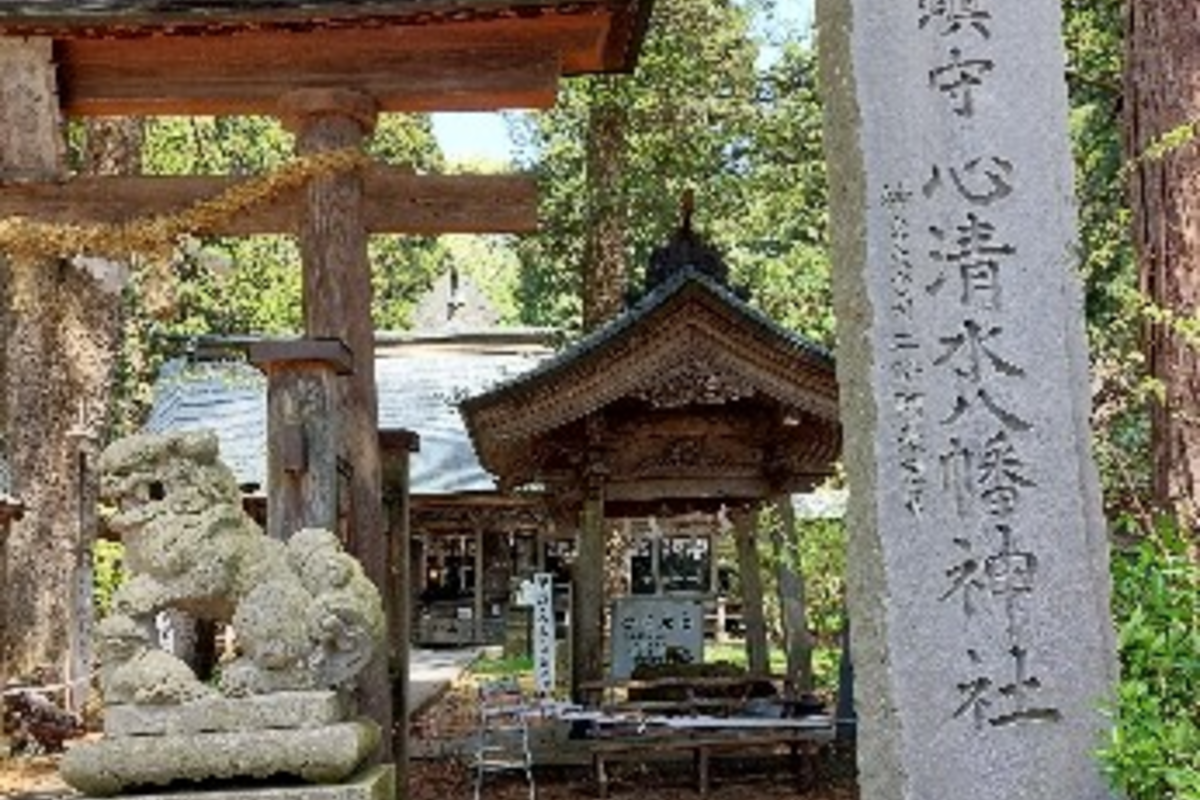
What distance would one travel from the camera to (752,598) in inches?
503

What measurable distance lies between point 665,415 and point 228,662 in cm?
688

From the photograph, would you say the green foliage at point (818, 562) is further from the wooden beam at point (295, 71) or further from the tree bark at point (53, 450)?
the tree bark at point (53, 450)

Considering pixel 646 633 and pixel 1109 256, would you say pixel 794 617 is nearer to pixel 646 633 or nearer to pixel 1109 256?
pixel 646 633

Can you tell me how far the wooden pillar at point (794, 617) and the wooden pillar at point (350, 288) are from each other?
4.93 m

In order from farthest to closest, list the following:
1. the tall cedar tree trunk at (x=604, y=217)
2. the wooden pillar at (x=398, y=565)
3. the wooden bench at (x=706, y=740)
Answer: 1. the tall cedar tree trunk at (x=604, y=217)
2. the wooden bench at (x=706, y=740)
3. the wooden pillar at (x=398, y=565)

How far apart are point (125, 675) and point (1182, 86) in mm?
5253

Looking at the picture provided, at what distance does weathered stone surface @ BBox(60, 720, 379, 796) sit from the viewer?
16.6 ft

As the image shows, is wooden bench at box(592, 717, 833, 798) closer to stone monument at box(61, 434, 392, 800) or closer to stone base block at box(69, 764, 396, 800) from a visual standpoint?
stone monument at box(61, 434, 392, 800)

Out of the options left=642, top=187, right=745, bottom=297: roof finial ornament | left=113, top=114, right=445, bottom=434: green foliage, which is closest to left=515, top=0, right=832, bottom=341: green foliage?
left=113, top=114, right=445, bottom=434: green foliage

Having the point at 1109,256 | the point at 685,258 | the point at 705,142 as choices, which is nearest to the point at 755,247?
the point at 705,142

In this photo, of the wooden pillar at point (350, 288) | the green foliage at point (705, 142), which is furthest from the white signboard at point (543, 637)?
the green foliage at point (705, 142)

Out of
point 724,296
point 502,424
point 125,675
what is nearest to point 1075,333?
point 125,675

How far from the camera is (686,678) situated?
1209 cm

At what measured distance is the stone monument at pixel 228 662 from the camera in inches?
199
